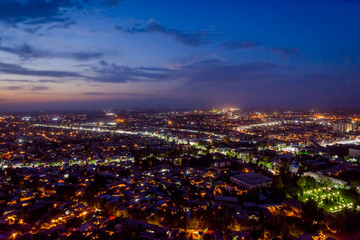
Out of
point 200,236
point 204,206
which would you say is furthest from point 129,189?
point 200,236

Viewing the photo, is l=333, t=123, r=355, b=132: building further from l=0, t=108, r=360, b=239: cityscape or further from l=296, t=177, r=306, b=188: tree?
l=296, t=177, r=306, b=188: tree

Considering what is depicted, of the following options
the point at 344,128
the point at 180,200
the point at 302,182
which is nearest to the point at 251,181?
the point at 302,182

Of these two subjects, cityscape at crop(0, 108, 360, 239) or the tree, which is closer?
cityscape at crop(0, 108, 360, 239)

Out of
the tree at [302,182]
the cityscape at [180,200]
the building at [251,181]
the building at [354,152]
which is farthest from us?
the building at [354,152]

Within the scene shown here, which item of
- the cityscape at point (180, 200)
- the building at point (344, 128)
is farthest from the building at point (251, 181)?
the building at point (344, 128)

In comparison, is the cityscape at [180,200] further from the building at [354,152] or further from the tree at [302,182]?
the building at [354,152]

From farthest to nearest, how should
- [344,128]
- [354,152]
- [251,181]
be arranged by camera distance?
[344,128] → [354,152] → [251,181]

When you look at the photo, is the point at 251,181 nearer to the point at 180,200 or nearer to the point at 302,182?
the point at 302,182

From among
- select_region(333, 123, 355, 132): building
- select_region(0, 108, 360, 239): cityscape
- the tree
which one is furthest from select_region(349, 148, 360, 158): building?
select_region(333, 123, 355, 132): building
